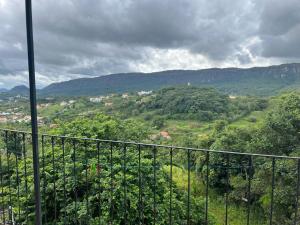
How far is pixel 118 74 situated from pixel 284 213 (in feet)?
622

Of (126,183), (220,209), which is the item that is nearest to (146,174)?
(126,183)

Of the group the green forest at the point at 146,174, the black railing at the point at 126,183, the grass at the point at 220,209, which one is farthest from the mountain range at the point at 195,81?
the black railing at the point at 126,183

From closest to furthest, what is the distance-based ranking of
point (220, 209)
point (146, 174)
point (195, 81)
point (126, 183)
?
point (126, 183)
point (146, 174)
point (220, 209)
point (195, 81)

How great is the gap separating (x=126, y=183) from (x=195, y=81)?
534 feet

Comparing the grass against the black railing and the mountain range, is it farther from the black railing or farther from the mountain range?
the mountain range

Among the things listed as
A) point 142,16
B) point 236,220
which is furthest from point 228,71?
point 142,16

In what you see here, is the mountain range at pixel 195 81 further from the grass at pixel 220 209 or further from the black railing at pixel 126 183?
the black railing at pixel 126 183

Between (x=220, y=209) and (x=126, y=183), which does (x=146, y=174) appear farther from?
(x=220, y=209)

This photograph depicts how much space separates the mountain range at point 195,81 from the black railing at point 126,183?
97.8 metres

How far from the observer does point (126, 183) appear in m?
4.95

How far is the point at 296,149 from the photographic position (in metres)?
13.2

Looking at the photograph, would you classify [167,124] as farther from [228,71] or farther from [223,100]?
[228,71]

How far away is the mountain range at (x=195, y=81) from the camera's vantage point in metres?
123

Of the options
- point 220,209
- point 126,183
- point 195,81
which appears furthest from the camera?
point 195,81
